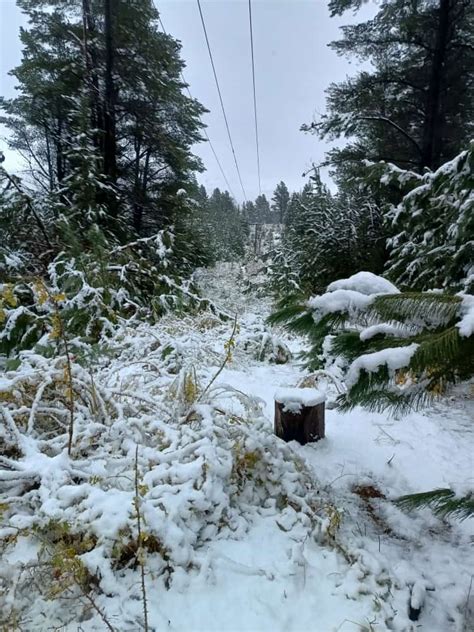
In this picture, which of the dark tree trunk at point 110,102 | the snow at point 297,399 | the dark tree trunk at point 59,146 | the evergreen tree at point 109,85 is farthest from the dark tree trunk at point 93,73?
the snow at point 297,399

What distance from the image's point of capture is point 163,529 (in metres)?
1.26

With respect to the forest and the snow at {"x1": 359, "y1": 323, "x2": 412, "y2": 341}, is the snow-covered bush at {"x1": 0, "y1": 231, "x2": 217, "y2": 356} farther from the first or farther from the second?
the snow at {"x1": 359, "y1": 323, "x2": 412, "y2": 341}

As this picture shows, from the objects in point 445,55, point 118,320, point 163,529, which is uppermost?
point 445,55

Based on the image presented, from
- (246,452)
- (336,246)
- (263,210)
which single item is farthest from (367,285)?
(263,210)

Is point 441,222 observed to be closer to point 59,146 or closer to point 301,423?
point 301,423

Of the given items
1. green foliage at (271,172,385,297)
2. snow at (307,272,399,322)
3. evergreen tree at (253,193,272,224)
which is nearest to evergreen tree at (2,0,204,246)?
green foliage at (271,172,385,297)

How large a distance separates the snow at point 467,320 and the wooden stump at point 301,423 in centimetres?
137

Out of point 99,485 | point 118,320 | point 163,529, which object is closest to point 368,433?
point 163,529

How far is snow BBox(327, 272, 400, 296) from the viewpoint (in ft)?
3.31

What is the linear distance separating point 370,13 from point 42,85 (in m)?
6.63

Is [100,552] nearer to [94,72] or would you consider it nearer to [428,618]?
[428,618]

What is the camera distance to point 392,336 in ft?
2.93

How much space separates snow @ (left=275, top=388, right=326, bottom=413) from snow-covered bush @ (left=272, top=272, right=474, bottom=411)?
1.02m

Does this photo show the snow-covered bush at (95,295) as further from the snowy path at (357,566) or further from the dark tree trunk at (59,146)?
the dark tree trunk at (59,146)
